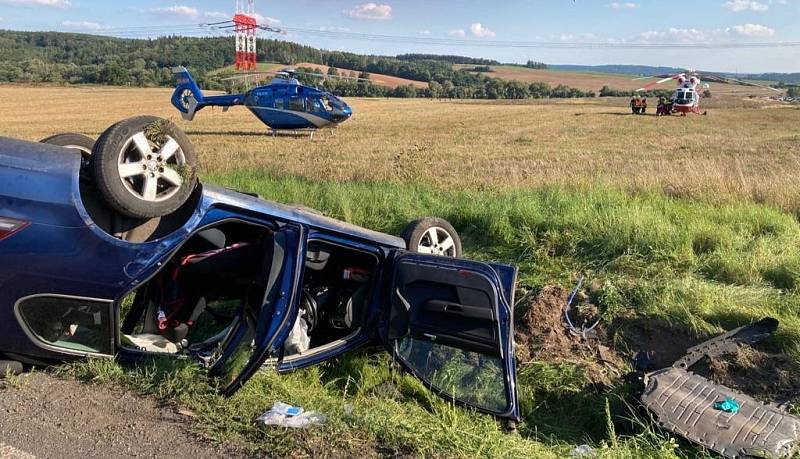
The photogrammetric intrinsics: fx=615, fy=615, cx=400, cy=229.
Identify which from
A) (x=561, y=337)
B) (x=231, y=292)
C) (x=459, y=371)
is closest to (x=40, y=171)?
(x=231, y=292)

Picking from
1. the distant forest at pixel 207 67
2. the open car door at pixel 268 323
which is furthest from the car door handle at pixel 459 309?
the distant forest at pixel 207 67

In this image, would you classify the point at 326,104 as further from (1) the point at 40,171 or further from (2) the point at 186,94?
(1) the point at 40,171

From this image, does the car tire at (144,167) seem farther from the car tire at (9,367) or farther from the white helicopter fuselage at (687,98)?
the white helicopter fuselage at (687,98)

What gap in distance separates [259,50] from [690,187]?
78.1 meters

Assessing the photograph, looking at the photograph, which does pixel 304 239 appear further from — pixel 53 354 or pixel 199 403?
pixel 53 354

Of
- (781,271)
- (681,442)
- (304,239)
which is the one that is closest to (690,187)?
(781,271)

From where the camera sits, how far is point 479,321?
3324 millimetres

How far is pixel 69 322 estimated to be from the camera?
10.4 ft

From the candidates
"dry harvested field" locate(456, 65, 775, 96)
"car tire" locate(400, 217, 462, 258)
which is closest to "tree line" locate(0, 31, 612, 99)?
"dry harvested field" locate(456, 65, 775, 96)

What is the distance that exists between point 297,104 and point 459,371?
22.7 meters

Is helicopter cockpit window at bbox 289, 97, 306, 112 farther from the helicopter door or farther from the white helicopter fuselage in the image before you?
the white helicopter fuselage

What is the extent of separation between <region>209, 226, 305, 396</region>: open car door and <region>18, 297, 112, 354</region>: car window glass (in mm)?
609

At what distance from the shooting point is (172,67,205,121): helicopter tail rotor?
27844 millimetres

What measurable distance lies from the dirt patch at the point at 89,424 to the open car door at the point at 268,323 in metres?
0.32
